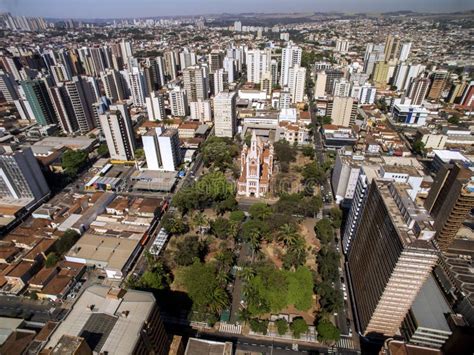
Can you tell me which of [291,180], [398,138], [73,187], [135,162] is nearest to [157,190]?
[135,162]

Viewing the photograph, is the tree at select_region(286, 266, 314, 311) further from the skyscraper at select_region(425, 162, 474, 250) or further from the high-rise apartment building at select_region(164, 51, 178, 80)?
the high-rise apartment building at select_region(164, 51, 178, 80)

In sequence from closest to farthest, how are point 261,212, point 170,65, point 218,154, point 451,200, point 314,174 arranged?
1. point 451,200
2. point 261,212
3. point 314,174
4. point 218,154
5. point 170,65

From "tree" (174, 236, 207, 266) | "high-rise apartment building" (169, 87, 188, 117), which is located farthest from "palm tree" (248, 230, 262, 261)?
"high-rise apartment building" (169, 87, 188, 117)

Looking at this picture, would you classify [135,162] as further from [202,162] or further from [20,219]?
[20,219]

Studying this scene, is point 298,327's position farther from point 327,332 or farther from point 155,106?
point 155,106

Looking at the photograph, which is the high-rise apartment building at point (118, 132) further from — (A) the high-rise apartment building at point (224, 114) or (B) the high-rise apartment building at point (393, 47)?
(B) the high-rise apartment building at point (393, 47)

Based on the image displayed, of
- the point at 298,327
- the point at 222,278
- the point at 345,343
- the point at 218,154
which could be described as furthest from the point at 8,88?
the point at 345,343

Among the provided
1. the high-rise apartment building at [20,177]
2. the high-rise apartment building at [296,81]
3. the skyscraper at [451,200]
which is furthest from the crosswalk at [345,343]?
A: the high-rise apartment building at [296,81]
